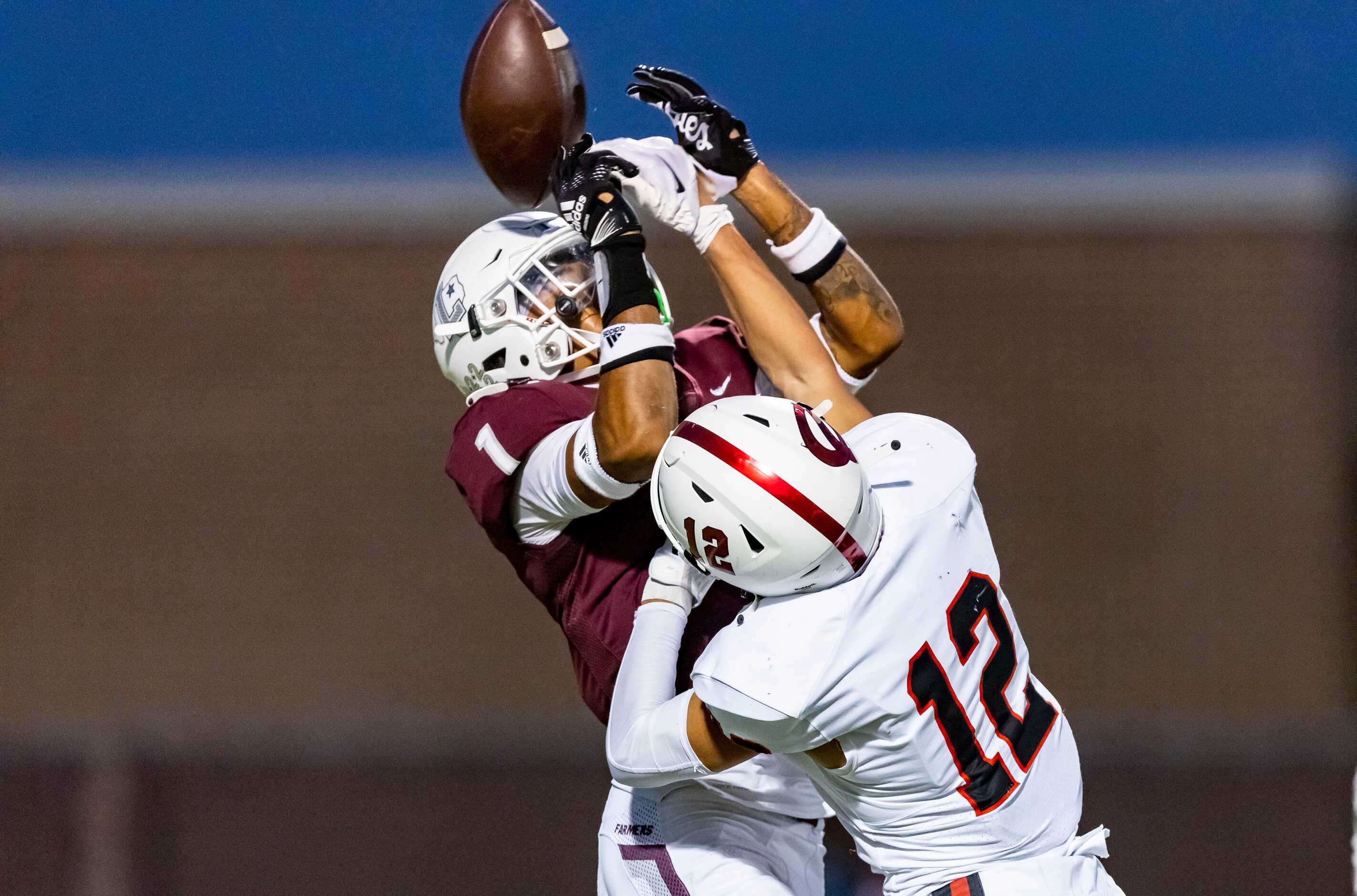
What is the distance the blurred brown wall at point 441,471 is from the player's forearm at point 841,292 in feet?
15.5

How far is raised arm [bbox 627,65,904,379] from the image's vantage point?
3.03 meters

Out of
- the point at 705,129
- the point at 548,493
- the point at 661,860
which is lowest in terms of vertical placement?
the point at 661,860

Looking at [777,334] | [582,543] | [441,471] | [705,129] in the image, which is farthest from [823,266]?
[441,471]

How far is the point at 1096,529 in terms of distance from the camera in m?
8.07

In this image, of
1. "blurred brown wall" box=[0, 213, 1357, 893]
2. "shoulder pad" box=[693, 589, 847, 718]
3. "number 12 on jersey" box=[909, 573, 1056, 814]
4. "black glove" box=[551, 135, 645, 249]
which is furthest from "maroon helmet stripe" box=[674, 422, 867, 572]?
"blurred brown wall" box=[0, 213, 1357, 893]

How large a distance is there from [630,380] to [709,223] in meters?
0.64

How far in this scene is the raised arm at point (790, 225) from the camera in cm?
303

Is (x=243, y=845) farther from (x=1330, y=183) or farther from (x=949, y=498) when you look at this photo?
(x=1330, y=183)

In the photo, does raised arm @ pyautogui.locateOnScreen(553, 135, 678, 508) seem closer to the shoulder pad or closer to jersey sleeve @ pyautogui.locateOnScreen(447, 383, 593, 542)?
jersey sleeve @ pyautogui.locateOnScreen(447, 383, 593, 542)

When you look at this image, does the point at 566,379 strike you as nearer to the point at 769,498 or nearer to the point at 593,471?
the point at 593,471

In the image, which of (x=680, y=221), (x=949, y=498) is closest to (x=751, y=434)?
(x=949, y=498)

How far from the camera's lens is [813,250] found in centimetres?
309

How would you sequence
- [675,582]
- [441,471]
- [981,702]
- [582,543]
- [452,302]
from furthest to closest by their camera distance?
[441,471] → [452,302] → [582,543] → [675,582] → [981,702]

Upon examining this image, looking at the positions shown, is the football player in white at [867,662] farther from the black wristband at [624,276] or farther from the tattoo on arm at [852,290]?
the tattoo on arm at [852,290]
